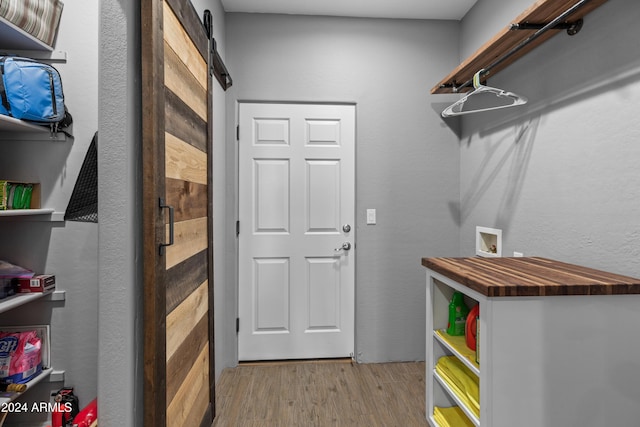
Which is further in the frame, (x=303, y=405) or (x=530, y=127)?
(x=303, y=405)

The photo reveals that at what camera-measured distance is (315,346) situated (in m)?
→ 2.94

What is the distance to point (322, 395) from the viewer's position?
2.41 meters

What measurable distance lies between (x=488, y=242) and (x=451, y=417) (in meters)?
1.19

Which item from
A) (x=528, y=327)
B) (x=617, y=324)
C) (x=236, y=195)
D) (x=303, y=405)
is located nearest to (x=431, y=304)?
(x=528, y=327)

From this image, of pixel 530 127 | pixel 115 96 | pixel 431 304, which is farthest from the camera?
pixel 530 127

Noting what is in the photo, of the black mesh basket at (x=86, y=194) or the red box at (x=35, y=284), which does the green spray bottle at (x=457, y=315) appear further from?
the red box at (x=35, y=284)

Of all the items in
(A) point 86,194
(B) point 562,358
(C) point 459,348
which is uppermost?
(A) point 86,194

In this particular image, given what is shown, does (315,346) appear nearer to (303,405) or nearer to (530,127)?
(303,405)

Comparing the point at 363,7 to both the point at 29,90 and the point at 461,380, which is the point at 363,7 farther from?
the point at 461,380

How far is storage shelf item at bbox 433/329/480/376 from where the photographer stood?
151 centimetres

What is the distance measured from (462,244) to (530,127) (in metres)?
1.13

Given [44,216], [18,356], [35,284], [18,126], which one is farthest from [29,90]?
[18,356]

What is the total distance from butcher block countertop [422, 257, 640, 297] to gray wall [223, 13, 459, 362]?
1.16 m

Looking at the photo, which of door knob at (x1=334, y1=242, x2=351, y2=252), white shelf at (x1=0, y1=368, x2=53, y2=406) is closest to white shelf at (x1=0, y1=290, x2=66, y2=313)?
white shelf at (x1=0, y1=368, x2=53, y2=406)
